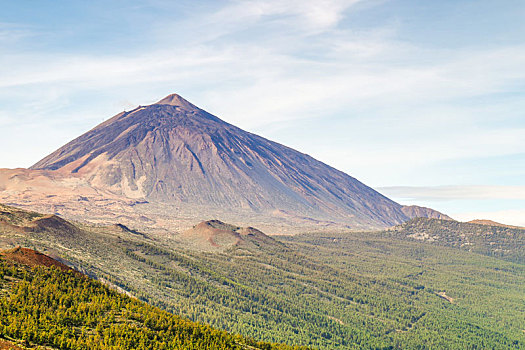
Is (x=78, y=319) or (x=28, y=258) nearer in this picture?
(x=78, y=319)

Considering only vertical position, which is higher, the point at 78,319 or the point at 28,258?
the point at 28,258

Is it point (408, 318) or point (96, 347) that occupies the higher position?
point (96, 347)

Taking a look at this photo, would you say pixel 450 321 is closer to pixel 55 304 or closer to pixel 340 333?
pixel 340 333

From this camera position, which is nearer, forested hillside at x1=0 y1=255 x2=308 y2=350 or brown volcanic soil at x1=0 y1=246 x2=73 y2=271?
forested hillside at x1=0 y1=255 x2=308 y2=350

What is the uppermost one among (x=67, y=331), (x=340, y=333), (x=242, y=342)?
(x=67, y=331)

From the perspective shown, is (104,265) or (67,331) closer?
(67,331)

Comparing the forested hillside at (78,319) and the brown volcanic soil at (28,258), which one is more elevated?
the brown volcanic soil at (28,258)

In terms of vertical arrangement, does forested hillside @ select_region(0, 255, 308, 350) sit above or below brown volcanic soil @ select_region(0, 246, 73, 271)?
below

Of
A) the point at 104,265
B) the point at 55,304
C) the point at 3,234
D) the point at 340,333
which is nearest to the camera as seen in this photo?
the point at 55,304

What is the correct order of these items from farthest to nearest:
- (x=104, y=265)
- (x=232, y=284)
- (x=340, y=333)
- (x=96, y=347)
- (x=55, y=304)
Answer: (x=232, y=284) < (x=340, y=333) < (x=104, y=265) < (x=55, y=304) < (x=96, y=347)

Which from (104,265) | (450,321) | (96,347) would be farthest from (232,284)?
(96,347)

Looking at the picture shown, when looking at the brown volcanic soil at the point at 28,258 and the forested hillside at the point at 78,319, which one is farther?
the brown volcanic soil at the point at 28,258
